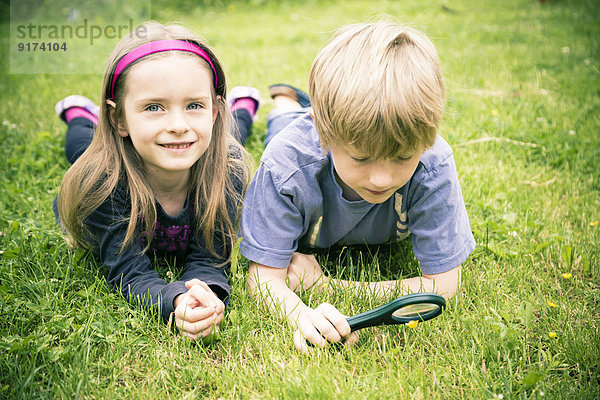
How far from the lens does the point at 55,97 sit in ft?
14.5

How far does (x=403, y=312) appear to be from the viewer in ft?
5.63

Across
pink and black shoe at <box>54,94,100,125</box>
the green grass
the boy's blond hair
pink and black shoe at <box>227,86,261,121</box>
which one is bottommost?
the green grass

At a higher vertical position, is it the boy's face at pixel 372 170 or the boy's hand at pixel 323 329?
the boy's face at pixel 372 170

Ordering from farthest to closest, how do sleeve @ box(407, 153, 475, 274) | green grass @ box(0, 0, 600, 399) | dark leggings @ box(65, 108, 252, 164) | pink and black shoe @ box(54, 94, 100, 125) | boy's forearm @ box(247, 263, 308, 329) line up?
pink and black shoe @ box(54, 94, 100, 125)
dark leggings @ box(65, 108, 252, 164)
sleeve @ box(407, 153, 475, 274)
boy's forearm @ box(247, 263, 308, 329)
green grass @ box(0, 0, 600, 399)

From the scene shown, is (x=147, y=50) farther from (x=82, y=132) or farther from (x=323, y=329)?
(x=82, y=132)

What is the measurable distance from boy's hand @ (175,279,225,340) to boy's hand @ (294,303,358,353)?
29 cm

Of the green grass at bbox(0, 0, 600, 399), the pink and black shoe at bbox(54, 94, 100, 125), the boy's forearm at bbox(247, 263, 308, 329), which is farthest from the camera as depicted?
the pink and black shoe at bbox(54, 94, 100, 125)

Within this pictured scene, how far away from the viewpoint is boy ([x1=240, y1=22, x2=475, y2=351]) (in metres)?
1.69

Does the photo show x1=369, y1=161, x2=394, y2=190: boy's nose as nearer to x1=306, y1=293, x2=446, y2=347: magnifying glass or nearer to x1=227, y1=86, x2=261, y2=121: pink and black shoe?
x1=306, y1=293, x2=446, y2=347: magnifying glass

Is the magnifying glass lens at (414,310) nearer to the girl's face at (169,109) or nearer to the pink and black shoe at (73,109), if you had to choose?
the girl's face at (169,109)

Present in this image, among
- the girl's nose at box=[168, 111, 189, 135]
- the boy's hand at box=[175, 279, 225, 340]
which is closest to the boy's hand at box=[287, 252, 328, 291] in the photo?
the boy's hand at box=[175, 279, 225, 340]

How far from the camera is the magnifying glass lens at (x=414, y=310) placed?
1.69 m

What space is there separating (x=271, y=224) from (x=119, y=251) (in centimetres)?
61

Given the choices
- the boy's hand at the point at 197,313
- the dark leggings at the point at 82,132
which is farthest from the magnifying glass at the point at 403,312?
the dark leggings at the point at 82,132
